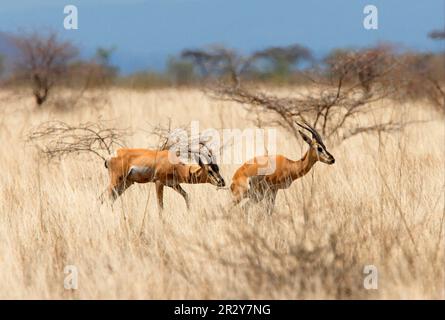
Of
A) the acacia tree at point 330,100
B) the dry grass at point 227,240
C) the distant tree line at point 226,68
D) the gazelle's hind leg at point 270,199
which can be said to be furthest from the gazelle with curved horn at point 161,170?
the distant tree line at point 226,68

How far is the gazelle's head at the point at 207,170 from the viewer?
5.85 metres

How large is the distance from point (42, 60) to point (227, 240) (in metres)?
13.4

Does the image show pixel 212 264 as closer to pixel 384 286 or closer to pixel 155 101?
pixel 384 286

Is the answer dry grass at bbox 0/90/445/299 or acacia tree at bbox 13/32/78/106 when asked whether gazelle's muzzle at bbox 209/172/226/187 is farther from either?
acacia tree at bbox 13/32/78/106

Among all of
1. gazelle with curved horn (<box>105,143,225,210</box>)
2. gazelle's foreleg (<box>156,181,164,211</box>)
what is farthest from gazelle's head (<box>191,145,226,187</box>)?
gazelle's foreleg (<box>156,181,164,211</box>)

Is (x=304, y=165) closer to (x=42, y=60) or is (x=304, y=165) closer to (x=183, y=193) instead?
(x=183, y=193)

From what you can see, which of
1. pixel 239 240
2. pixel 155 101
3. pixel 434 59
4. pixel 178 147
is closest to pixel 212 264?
pixel 239 240

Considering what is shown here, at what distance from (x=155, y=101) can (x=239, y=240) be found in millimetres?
11928

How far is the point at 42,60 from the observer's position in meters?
17.3

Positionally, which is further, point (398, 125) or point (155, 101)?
point (155, 101)

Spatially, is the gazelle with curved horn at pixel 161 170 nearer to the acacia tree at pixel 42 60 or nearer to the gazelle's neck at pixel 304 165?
the gazelle's neck at pixel 304 165

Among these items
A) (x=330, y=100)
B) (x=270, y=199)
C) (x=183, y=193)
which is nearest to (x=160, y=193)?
(x=183, y=193)

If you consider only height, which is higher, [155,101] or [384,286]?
[155,101]
